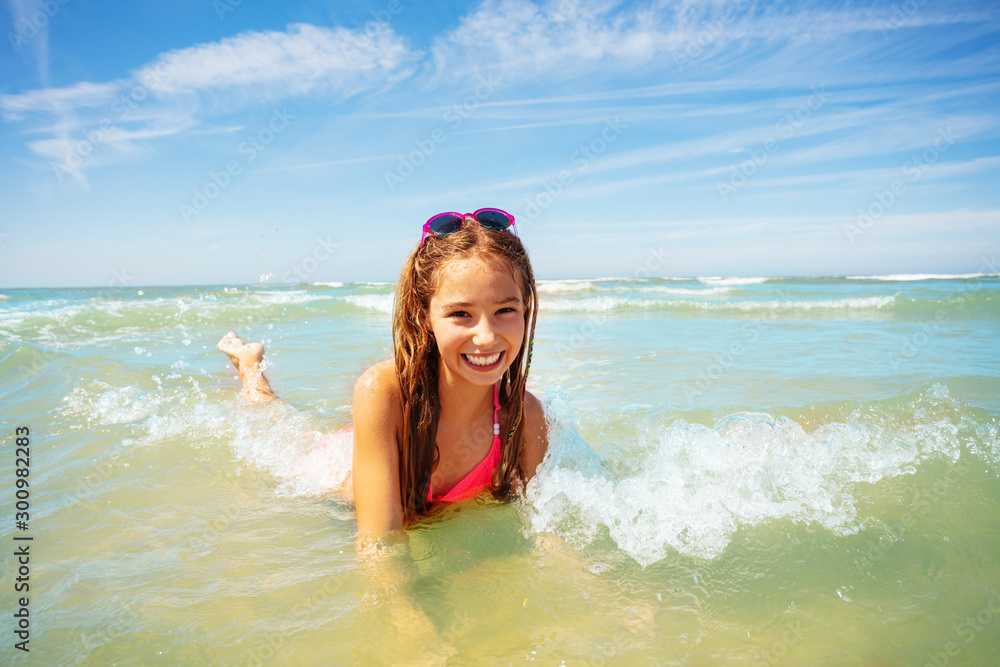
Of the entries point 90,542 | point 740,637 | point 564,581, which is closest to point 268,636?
point 564,581

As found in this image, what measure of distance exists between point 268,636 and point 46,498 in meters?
1.98

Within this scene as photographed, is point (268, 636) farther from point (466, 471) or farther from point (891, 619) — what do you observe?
point (891, 619)

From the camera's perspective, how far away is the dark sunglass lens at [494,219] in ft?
8.17

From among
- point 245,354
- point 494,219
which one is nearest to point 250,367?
Answer: point 245,354

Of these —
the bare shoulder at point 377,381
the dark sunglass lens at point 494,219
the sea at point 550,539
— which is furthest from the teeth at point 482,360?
the sea at point 550,539

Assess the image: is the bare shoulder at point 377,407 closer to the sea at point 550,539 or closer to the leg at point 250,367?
the sea at point 550,539

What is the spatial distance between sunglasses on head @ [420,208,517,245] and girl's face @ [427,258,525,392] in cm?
24

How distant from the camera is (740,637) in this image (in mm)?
1864

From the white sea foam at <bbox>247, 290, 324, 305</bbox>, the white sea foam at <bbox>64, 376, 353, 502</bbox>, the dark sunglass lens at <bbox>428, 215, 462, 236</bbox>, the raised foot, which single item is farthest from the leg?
the white sea foam at <bbox>247, 290, 324, 305</bbox>

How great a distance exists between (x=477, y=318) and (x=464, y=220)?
50 cm

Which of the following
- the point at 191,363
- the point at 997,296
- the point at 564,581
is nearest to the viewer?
the point at 564,581

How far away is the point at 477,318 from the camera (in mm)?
2295

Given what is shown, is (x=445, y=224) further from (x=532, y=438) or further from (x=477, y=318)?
(x=532, y=438)

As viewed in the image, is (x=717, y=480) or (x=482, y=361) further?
(x=717, y=480)
